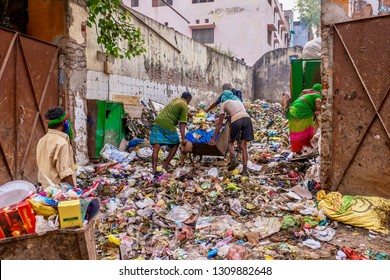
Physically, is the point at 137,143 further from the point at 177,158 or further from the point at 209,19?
the point at 209,19

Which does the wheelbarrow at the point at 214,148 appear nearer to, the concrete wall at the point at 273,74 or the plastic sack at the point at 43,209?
the plastic sack at the point at 43,209

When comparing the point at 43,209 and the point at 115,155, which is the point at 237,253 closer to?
the point at 43,209

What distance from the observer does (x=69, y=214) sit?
236cm

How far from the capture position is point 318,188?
5312mm

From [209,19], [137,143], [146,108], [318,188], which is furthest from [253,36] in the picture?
[318,188]

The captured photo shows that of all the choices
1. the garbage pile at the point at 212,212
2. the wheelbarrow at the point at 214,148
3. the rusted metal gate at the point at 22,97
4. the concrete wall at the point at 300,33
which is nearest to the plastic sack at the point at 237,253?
the garbage pile at the point at 212,212

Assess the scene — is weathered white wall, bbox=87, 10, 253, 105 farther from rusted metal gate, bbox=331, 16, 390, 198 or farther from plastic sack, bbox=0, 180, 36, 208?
plastic sack, bbox=0, 180, 36, 208

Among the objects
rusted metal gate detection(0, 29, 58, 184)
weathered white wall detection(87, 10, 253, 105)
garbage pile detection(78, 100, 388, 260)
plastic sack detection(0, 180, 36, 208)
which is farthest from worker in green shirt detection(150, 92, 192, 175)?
plastic sack detection(0, 180, 36, 208)

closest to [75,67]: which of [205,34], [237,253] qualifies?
[237,253]

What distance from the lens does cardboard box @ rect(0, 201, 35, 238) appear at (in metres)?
2.33

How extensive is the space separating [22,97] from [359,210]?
487cm

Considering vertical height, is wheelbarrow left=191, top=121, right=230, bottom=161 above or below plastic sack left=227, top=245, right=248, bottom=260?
above

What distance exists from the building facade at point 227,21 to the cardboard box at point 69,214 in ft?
76.5

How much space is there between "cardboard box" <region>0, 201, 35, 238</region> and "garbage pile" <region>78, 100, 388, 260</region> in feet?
4.90
